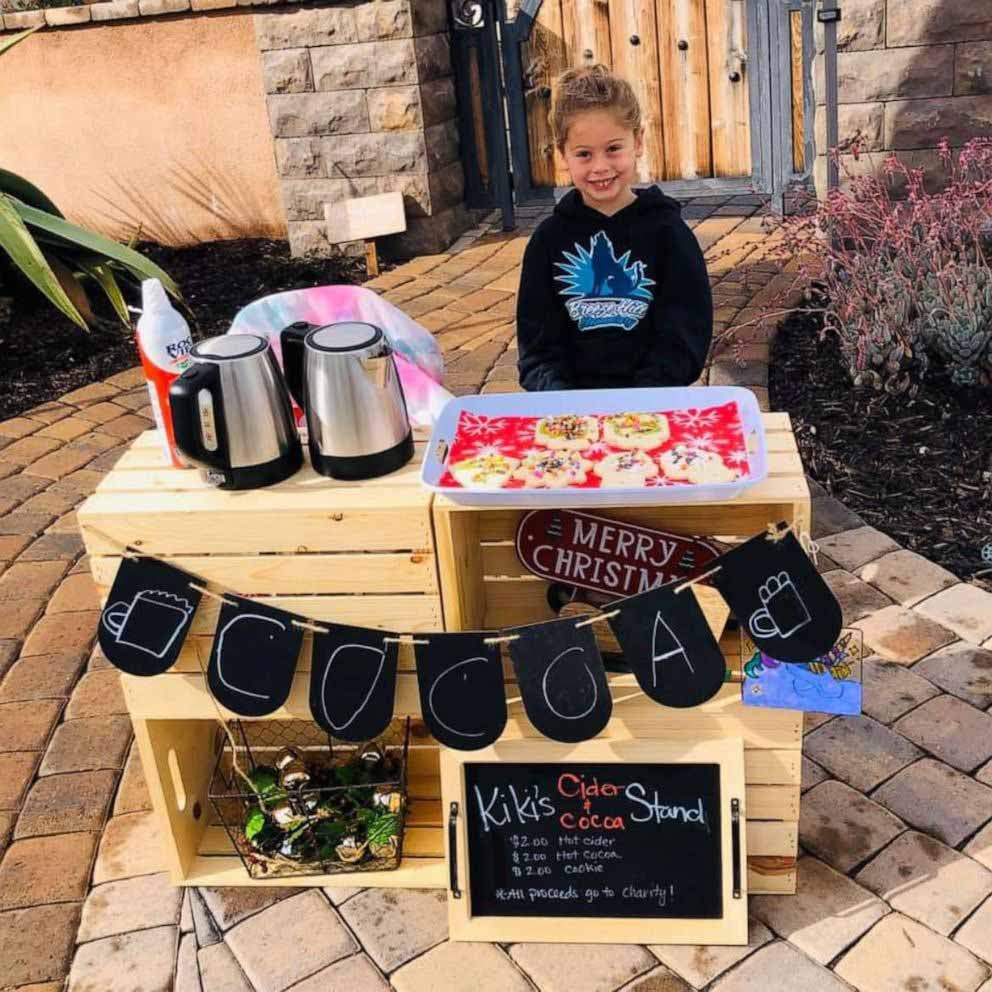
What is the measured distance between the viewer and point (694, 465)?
6.94 feet

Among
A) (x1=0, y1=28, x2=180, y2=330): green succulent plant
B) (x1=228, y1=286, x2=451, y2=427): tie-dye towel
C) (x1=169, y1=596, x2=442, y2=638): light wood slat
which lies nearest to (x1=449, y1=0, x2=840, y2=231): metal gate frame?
(x1=0, y1=28, x2=180, y2=330): green succulent plant

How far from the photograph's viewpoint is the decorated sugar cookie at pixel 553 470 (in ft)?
6.92

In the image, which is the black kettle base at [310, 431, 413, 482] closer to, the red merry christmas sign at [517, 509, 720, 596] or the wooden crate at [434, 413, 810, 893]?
the wooden crate at [434, 413, 810, 893]

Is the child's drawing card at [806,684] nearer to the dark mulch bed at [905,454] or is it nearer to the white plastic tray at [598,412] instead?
the white plastic tray at [598,412]

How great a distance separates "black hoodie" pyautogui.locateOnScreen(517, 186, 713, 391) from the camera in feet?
9.37

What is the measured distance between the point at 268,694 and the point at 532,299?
4.05 feet

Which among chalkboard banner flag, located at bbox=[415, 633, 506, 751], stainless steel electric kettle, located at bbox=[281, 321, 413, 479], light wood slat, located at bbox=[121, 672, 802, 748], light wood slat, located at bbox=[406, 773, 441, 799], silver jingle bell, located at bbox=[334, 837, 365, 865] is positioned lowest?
light wood slat, located at bbox=[406, 773, 441, 799]

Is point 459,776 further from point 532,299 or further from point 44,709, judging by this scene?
point 44,709

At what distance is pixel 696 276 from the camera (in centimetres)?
286

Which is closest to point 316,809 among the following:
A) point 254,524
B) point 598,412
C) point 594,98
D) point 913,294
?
point 254,524

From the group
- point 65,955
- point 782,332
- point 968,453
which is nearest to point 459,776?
point 65,955

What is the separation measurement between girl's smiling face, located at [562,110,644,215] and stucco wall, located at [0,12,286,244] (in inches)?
177

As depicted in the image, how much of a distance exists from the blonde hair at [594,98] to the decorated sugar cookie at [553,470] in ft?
3.01

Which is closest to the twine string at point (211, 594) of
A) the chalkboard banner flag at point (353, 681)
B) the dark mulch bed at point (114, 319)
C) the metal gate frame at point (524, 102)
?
the chalkboard banner flag at point (353, 681)
